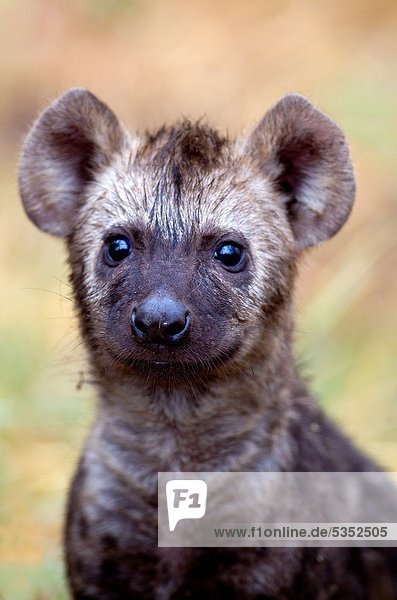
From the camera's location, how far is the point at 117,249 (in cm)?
566

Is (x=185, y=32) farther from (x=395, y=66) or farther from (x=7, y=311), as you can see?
(x=7, y=311)

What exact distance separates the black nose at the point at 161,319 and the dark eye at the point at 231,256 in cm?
47

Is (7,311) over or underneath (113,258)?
underneath

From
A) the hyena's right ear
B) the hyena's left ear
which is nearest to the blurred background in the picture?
the hyena's left ear

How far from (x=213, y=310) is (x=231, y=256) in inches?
11.9

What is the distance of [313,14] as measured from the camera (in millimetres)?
12125

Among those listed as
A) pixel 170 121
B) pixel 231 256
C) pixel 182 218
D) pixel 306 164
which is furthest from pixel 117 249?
pixel 170 121

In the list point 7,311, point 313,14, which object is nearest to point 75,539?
point 7,311

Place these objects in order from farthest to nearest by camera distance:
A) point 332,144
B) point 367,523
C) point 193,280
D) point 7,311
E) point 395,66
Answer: point 395,66, point 7,311, point 367,523, point 332,144, point 193,280

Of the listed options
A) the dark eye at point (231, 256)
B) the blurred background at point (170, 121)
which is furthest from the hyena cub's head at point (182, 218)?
the blurred background at point (170, 121)

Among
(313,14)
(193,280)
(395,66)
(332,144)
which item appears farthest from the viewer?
(313,14)

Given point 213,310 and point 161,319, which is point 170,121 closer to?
point 213,310

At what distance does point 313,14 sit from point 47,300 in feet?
14.0

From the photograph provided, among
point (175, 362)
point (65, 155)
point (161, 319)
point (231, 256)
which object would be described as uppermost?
point (65, 155)
